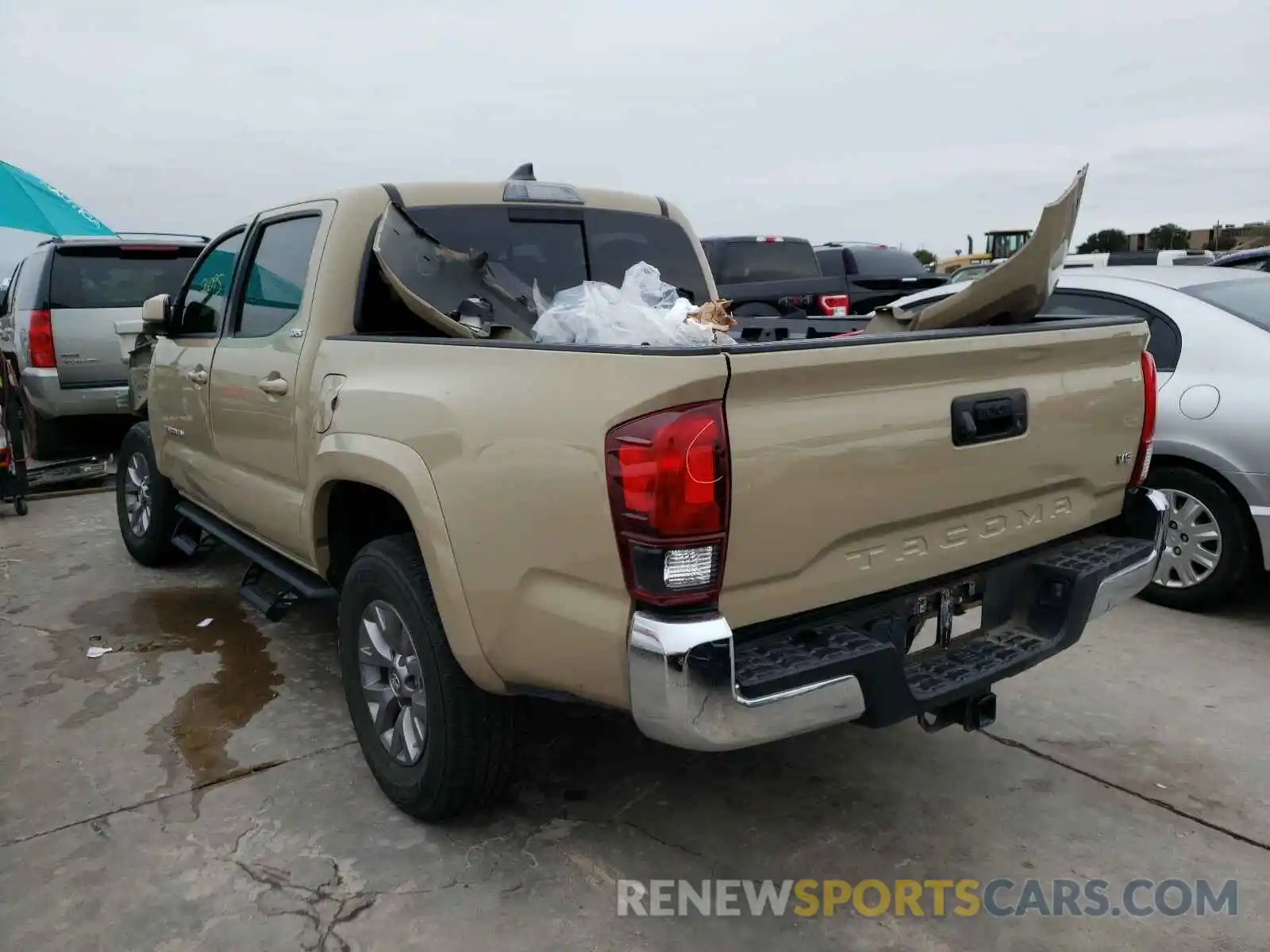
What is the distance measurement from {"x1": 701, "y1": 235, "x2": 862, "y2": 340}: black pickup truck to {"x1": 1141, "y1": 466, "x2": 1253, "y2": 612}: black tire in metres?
4.56

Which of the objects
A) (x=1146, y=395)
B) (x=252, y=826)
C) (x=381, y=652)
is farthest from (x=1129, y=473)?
(x=252, y=826)

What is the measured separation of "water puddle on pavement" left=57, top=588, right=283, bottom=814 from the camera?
3.58 meters

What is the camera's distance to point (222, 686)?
418cm

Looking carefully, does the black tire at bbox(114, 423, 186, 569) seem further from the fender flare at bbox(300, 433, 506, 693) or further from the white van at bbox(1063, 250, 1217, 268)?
the white van at bbox(1063, 250, 1217, 268)

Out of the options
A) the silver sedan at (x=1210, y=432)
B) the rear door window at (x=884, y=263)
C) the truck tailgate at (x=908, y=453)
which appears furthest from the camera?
the rear door window at (x=884, y=263)

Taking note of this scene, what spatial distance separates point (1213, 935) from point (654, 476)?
190 cm

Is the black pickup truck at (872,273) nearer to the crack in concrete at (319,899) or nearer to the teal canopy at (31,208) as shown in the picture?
the teal canopy at (31,208)

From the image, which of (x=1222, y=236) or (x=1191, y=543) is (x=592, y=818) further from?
(x=1222, y=236)

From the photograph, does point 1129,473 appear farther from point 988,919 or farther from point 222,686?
point 222,686

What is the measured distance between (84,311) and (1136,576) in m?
7.74

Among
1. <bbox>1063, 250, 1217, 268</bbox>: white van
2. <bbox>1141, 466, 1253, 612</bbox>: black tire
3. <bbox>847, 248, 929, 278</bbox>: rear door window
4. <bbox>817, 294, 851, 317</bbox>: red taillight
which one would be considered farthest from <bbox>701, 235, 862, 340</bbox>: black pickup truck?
<bbox>1141, 466, 1253, 612</bbox>: black tire

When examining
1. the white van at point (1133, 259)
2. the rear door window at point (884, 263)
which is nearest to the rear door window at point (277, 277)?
the white van at point (1133, 259)

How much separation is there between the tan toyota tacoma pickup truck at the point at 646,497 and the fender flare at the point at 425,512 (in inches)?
0.4

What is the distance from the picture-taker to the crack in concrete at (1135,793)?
2963 millimetres
